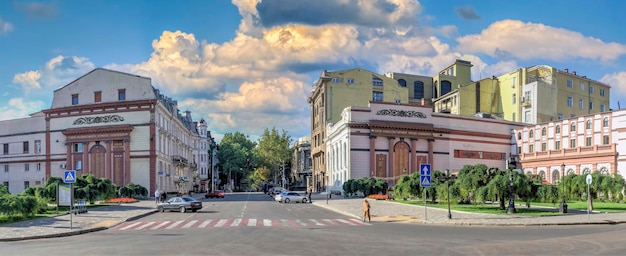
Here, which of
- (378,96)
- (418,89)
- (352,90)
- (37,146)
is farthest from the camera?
(418,89)

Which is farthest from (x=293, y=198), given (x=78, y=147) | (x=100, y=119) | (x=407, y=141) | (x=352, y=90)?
(x=352, y=90)

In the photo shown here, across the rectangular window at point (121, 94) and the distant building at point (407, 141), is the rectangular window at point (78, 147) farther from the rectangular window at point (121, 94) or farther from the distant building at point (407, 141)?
the distant building at point (407, 141)

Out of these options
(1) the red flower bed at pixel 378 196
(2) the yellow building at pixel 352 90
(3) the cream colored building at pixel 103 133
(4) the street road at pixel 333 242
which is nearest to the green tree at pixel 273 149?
(2) the yellow building at pixel 352 90

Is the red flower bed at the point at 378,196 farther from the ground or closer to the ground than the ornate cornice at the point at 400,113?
closer to the ground

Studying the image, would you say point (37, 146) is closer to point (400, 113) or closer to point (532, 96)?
point (400, 113)

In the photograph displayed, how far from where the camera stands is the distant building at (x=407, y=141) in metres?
78.2

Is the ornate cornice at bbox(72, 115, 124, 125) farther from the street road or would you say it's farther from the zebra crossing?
the street road

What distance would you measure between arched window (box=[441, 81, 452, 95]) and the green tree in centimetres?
5025

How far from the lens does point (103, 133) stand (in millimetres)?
72125

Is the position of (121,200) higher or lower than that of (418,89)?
lower

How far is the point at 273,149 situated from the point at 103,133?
69469 mm

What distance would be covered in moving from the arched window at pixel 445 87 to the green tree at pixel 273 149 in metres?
50.3

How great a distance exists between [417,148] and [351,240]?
64.2 m

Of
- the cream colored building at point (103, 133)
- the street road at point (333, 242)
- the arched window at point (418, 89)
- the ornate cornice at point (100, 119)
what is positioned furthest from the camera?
the arched window at point (418, 89)
